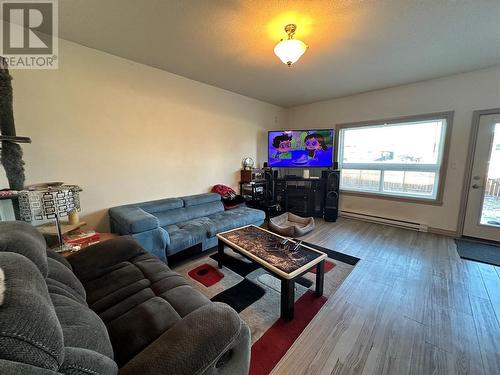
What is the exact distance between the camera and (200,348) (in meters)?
0.78

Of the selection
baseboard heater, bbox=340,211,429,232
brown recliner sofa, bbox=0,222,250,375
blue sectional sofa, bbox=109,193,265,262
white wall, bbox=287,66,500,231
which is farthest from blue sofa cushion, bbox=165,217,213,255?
white wall, bbox=287,66,500,231

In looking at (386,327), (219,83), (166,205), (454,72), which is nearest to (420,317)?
(386,327)

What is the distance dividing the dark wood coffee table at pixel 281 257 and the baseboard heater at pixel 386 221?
2.64 m

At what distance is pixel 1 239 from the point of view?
0.90 m

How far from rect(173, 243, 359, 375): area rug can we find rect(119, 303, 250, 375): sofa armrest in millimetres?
486

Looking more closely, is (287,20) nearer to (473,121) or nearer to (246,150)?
(246,150)

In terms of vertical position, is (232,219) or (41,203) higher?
(41,203)

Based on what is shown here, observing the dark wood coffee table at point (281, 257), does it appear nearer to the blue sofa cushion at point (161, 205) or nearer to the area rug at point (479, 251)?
the blue sofa cushion at point (161, 205)

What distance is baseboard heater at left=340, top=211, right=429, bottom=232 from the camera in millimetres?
3445

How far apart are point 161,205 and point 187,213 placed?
37 centimetres

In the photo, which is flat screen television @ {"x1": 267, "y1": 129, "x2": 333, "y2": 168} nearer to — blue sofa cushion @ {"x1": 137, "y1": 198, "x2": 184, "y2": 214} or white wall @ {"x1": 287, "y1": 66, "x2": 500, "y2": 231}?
white wall @ {"x1": 287, "y1": 66, "x2": 500, "y2": 231}

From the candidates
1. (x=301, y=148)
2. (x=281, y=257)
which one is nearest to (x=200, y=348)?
(x=281, y=257)

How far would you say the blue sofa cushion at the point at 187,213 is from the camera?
2.72 meters

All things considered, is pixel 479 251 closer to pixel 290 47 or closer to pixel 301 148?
pixel 301 148
